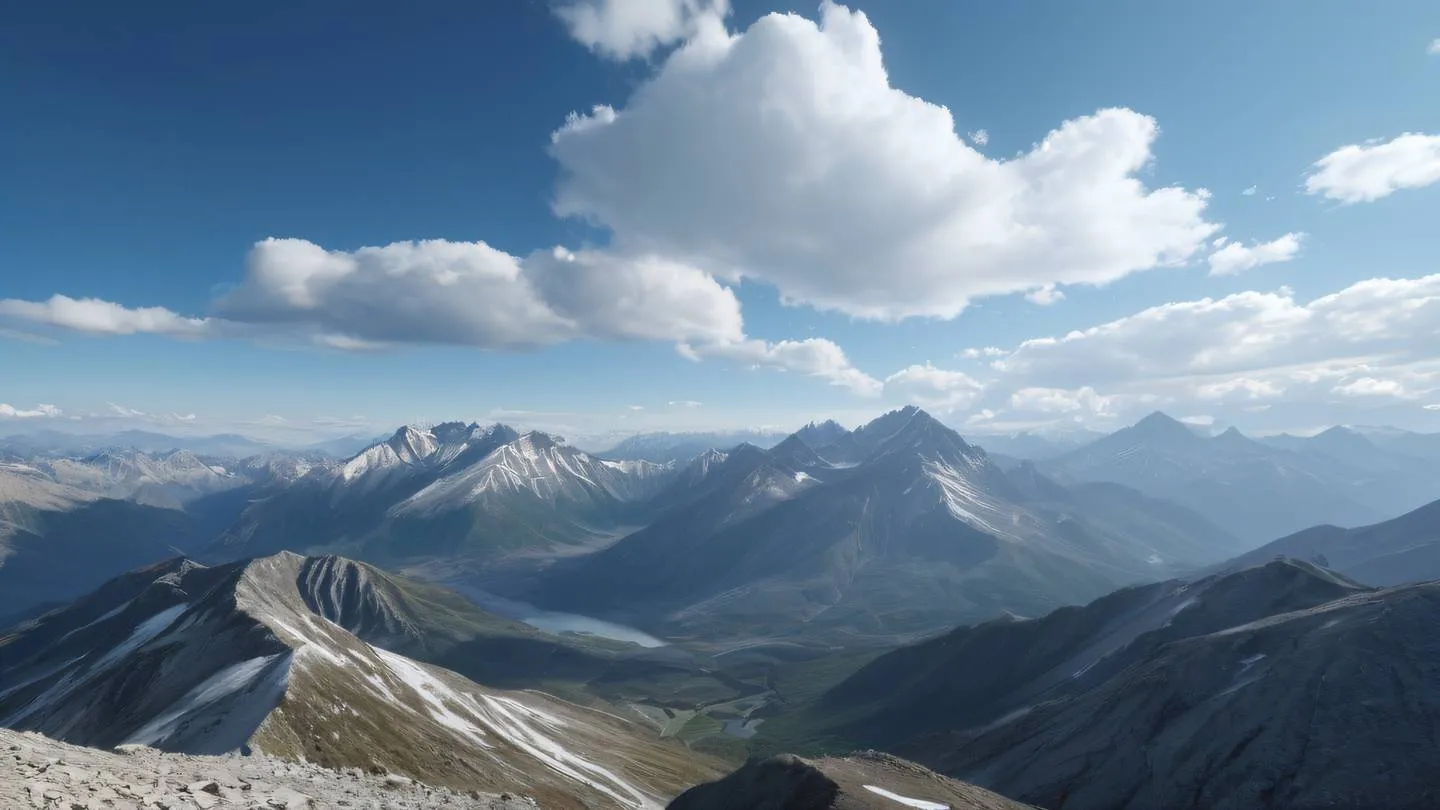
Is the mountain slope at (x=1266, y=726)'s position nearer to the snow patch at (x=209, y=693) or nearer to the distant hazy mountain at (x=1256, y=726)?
the distant hazy mountain at (x=1256, y=726)

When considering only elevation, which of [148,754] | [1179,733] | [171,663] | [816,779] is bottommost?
[171,663]

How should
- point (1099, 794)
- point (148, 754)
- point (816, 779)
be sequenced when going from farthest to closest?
point (1099, 794)
point (816, 779)
point (148, 754)

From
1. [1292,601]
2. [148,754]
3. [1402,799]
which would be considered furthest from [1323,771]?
[148,754]

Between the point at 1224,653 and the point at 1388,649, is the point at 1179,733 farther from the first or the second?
the point at 1388,649

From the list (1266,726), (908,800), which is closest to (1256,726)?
(1266,726)

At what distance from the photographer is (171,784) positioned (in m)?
36.6

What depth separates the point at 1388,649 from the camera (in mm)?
112312

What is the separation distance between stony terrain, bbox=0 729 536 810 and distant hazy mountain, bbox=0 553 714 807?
128 ft

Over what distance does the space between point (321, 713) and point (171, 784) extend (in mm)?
68194

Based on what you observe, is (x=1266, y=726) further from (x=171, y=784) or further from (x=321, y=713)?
(x=321, y=713)

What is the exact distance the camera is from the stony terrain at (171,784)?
3117cm

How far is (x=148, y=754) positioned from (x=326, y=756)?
4717cm

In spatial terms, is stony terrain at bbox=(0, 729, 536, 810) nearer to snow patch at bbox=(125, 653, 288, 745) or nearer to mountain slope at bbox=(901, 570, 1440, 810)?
snow patch at bbox=(125, 653, 288, 745)

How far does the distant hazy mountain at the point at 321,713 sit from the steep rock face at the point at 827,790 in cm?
4965
